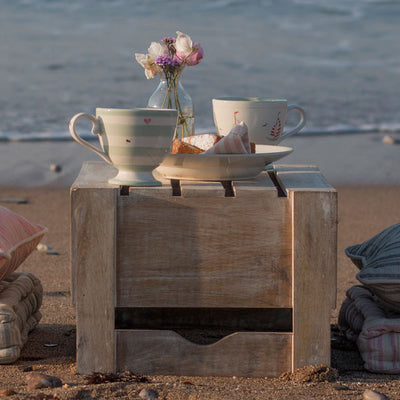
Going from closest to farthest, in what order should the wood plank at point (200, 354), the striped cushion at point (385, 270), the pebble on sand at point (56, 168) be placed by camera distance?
1. the wood plank at point (200, 354)
2. the striped cushion at point (385, 270)
3. the pebble on sand at point (56, 168)

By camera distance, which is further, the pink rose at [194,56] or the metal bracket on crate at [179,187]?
the pink rose at [194,56]

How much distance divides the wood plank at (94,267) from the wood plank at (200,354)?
88mm

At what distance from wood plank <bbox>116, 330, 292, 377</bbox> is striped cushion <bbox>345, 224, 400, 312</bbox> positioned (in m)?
0.41

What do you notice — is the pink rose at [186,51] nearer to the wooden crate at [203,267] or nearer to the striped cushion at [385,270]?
the wooden crate at [203,267]

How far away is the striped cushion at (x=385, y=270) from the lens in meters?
2.28

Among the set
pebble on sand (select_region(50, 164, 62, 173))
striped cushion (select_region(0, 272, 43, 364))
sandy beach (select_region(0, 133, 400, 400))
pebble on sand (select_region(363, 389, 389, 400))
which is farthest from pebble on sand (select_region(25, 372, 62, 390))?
pebble on sand (select_region(50, 164, 62, 173))

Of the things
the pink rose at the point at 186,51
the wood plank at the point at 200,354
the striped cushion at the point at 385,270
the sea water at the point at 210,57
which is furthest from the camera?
the sea water at the point at 210,57

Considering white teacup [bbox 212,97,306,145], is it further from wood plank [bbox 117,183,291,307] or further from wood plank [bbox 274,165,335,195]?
wood plank [bbox 117,183,291,307]

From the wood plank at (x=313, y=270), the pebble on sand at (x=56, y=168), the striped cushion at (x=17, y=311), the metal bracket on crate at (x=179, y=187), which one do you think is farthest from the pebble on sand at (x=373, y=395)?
the pebble on sand at (x=56, y=168)

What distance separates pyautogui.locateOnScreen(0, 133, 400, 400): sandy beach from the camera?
203 centimetres

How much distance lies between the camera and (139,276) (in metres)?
2.14

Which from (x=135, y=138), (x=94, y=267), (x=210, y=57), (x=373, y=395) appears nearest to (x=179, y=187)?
(x=135, y=138)

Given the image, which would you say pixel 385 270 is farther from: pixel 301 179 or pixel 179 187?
pixel 179 187

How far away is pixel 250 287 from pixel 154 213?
369 mm
